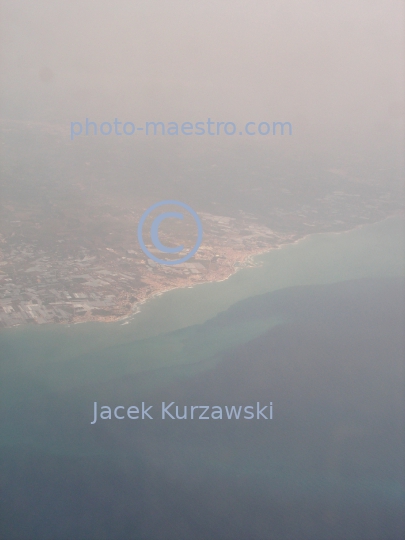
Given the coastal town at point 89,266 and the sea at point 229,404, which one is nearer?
the sea at point 229,404

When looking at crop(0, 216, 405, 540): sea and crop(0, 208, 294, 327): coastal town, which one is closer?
crop(0, 216, 405, 540): sea

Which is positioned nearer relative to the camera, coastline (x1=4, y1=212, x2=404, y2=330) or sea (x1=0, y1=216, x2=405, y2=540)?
sea (x1=0, y1=216, x2=405, y2=540)

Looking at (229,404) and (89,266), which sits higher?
(89,266)

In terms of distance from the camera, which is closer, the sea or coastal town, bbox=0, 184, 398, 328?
the sea

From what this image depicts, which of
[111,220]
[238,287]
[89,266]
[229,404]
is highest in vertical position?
[111,220]

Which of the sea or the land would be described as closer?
the sea

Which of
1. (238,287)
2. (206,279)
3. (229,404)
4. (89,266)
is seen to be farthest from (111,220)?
(229,404)

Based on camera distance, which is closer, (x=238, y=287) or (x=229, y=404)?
(x=229, y=404)

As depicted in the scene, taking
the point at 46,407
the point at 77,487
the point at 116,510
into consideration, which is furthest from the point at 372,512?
the point at 46,407

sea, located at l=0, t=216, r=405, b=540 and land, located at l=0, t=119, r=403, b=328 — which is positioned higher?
land, located at l=0, t=119, r=403, b=328

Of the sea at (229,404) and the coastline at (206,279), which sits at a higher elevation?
the coastline at (206,279)

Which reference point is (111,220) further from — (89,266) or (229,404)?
(229,404)

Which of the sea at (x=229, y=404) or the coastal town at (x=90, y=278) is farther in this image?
the coastal town at (x=90, y=278)
